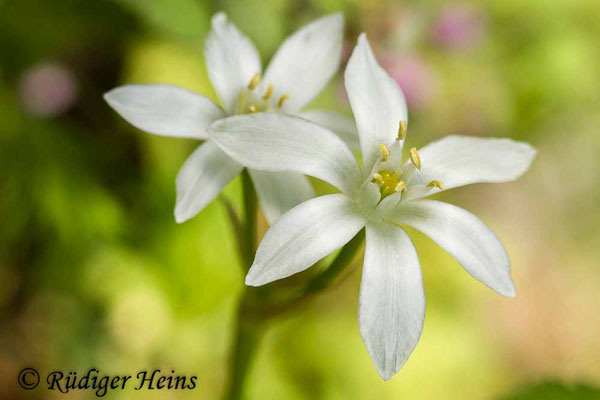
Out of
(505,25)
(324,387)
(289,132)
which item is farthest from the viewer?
(505,25)

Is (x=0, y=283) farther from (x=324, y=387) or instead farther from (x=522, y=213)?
(x=522, y=213)

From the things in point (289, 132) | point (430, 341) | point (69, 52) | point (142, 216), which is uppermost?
point (289, 132)

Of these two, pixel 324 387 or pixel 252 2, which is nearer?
pixel 252 2

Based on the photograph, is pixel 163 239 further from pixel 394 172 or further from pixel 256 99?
pixel 394 172

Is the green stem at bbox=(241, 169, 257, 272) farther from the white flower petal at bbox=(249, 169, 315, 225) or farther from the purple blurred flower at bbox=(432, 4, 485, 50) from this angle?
the purple blurred flower at bbox=(432, 4, 485, 50)

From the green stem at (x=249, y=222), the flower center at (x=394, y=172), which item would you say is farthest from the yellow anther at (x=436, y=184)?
the green stem at (x=249, y=222)

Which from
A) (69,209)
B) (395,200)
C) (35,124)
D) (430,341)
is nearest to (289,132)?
(395,200)
